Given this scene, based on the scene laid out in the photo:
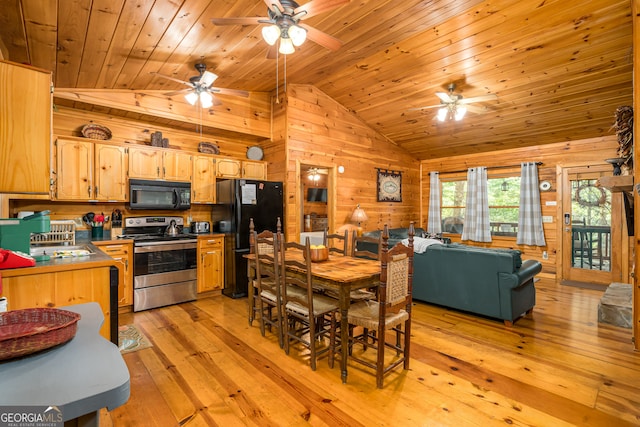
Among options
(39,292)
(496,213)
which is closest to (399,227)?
(496,213)

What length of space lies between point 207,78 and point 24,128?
89.0 inches

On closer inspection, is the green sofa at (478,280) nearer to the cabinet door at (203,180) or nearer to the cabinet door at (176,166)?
the cabinet door at (203,180)

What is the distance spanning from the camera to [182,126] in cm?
468

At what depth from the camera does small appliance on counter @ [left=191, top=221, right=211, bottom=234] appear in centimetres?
475

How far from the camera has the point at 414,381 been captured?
2.35 meters

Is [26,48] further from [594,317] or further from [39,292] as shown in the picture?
[594,317]

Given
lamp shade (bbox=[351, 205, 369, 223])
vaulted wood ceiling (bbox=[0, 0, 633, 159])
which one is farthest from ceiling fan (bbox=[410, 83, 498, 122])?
lamp shade (bbox=[351, 205, 369, 223])

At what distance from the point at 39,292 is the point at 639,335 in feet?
15.4

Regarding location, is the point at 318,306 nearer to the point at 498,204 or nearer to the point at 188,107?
the point at 188,107

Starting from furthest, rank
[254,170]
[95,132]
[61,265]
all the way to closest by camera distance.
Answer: [254,170]
[95,132]
[61,265]

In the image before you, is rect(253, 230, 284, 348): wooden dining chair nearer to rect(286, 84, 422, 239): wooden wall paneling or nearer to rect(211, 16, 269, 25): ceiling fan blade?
rect(211, 16, 269, 25): ceiling fan blade

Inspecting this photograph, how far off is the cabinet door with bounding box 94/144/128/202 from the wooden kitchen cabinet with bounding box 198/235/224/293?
1.16 meters

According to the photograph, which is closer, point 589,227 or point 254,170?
point 254,170

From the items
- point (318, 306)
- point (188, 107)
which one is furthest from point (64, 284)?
point (188, 107)
